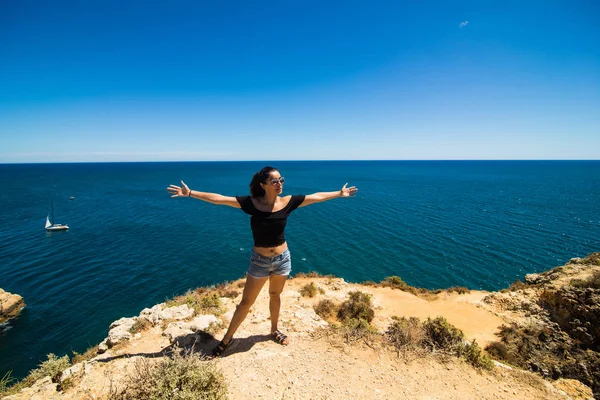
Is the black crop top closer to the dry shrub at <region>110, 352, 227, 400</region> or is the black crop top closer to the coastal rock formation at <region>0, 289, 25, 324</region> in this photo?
the dry shrub at <region>110, 352, 227, 400</region>

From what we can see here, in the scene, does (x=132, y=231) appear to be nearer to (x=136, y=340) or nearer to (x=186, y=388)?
(x=136, y=340)

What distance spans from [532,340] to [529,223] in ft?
104

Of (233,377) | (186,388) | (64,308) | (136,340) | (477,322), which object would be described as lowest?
(64,308)

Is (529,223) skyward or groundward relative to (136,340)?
groundward

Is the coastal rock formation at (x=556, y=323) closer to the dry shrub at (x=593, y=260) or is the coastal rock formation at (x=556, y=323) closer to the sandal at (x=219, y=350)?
the dry shrub at (x=593, y=260)

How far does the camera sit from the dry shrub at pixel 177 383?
3.52m

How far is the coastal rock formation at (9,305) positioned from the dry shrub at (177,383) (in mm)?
19599

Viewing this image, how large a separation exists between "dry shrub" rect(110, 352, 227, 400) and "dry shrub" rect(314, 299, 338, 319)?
5.91 meters

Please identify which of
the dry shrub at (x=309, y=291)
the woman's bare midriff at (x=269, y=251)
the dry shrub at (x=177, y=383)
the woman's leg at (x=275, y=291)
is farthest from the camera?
the dry shrub at (x=309, y=291)

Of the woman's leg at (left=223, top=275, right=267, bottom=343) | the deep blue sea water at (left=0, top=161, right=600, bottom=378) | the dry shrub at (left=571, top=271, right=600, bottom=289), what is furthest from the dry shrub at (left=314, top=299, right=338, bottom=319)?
the dry shrub at (left=571, top=271, right=600, bottom=289)

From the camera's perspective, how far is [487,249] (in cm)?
2483

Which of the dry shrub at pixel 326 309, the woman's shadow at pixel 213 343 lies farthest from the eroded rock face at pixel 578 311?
the woman's shadow at pixel 213 343

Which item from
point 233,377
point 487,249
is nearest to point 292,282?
point 233,377

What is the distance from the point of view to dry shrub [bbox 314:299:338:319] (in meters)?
9.35
